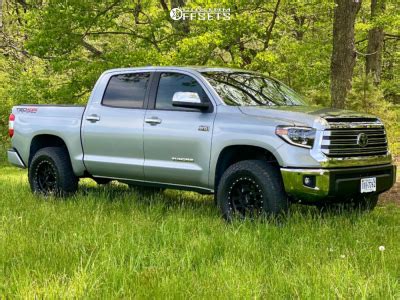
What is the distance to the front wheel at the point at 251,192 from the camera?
5.61 m

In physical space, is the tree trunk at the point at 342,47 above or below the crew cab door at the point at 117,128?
above

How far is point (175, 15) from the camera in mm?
15727

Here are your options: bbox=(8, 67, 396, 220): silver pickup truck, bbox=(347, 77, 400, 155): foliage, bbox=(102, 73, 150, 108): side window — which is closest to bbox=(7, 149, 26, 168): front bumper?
bbox=(8, 67, 396, 220): silver pickup truck

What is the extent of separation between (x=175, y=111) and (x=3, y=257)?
9.41ft

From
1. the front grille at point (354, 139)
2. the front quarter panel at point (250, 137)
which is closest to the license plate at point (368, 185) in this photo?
the front grille at point (354, 139)

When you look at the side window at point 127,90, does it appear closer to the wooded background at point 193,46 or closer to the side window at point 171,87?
the side window at point 171,87

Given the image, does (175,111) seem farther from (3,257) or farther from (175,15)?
(175,15)

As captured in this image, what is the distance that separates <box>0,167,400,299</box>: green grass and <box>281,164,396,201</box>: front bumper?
311 millimetres

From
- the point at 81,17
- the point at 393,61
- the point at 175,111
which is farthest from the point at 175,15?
the point at 393,61

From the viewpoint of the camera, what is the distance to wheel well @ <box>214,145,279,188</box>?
19.8ft

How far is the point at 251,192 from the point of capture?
19.2ft

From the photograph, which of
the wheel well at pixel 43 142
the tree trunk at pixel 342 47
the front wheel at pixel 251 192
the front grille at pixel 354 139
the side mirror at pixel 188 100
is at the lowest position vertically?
the front wheel at pixel 251 192

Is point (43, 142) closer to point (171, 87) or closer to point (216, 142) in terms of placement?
point (171, 87)

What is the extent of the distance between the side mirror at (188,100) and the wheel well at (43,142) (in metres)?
2.77
